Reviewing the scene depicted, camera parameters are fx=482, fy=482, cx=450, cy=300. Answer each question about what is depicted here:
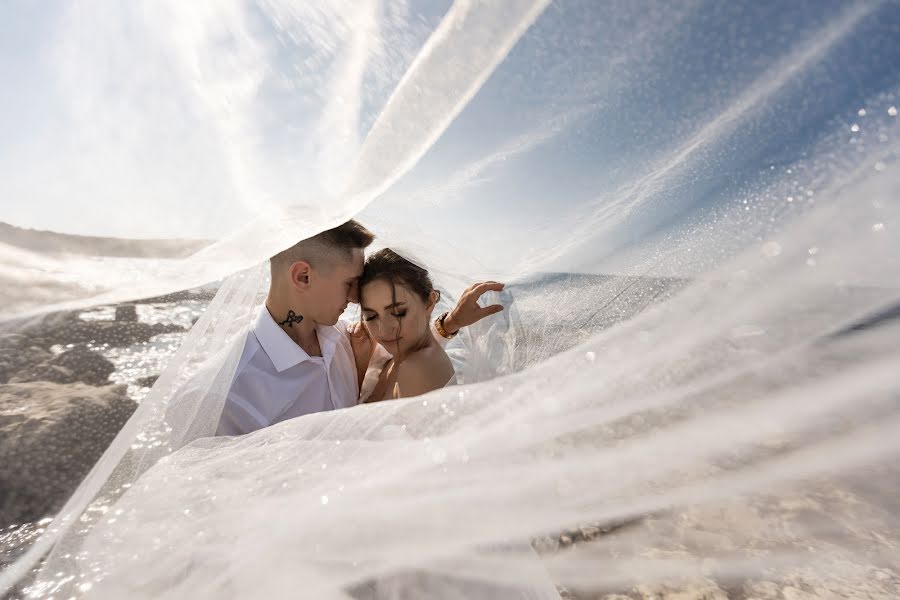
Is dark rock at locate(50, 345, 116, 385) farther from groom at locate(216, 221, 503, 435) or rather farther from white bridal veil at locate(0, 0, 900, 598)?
groom at locate(216, 221, 503, 435)

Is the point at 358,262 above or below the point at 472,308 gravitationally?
above

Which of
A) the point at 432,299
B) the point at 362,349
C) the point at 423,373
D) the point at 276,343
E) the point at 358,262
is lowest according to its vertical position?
the point at 423,373

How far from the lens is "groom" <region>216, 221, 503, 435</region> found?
7.32ft

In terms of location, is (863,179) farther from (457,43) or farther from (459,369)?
(459,369)

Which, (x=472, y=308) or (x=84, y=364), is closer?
(x=84, y=364)

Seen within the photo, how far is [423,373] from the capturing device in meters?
2.40

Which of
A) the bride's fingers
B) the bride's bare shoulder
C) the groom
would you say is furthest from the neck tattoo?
the bride's fingers

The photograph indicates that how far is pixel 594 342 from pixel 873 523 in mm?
895

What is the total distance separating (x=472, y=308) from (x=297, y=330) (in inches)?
36.4

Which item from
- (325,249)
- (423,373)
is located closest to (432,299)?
(423,373)

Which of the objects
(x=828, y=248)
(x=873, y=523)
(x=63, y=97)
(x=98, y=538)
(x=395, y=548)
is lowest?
(x=873, y=523)

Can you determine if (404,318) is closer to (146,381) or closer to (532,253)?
(532,253)

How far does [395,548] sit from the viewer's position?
3.54 ft

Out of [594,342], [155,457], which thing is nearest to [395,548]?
[594,342]
